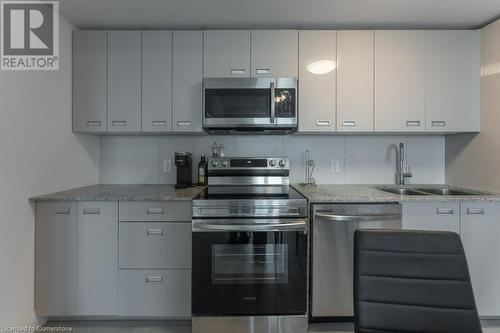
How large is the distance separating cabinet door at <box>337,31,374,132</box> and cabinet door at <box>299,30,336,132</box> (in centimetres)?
6

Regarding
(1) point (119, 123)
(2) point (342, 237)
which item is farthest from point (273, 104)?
(1) point (119, 123)

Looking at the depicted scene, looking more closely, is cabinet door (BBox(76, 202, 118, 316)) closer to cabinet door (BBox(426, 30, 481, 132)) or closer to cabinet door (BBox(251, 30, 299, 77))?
cabinet door (BBox(251, 30, 299, 77))

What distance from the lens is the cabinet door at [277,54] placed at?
7.63 ft

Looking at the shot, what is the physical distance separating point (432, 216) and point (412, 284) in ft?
4.03

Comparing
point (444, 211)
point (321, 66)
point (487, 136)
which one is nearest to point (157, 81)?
point (321, 66)

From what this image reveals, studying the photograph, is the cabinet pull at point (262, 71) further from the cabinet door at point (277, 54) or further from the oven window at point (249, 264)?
the oven window at point (249, 264)

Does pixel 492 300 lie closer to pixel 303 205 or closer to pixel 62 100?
pixel 303 205

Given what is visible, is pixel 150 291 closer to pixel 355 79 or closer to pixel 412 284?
pixel 412 284

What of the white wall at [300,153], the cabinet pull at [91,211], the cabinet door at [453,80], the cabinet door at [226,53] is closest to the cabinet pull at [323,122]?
the white wall at [300,153]

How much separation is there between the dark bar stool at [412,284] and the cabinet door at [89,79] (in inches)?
84.6

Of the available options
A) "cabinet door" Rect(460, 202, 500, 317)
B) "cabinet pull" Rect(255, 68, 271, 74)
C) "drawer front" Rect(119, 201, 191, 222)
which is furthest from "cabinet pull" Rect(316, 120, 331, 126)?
"drawer front" Rect(119, 201, 191, 222)

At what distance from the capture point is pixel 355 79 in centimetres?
235

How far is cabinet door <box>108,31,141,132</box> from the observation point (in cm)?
234

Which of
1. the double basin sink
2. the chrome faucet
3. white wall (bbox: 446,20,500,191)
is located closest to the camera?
white wall (bbox: 446,20,500,191)
